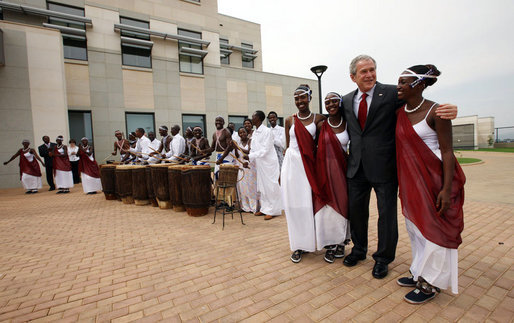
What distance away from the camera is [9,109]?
1145cm

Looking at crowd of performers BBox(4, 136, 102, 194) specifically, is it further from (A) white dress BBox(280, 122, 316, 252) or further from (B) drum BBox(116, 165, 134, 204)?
(A) white dress BBox(280, 122, 316, 252)

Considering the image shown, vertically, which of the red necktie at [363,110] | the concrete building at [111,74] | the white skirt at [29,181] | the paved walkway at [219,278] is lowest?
the paved walkway at [219,278]

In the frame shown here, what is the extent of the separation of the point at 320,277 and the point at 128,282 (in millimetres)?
2243

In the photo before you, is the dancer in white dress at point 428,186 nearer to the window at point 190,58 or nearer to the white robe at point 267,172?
the white robe at point 267,172

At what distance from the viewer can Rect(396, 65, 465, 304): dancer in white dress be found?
7.18 feet

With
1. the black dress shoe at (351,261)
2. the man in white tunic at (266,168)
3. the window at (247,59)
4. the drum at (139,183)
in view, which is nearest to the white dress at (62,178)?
the drum at (139,183)

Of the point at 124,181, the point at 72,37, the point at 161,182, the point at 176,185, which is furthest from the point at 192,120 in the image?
the point at 176,185

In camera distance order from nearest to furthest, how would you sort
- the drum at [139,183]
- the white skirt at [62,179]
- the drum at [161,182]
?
the drum at [161,182]
the drum at [139,183]
the white skirt at [62,179]

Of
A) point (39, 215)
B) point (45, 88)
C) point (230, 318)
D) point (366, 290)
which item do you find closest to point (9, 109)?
point (45, 88)

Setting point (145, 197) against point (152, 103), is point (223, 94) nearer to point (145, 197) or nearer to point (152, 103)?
point (152, 103)

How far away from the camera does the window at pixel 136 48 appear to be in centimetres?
1479

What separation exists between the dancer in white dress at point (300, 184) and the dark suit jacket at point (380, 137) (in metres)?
0.68

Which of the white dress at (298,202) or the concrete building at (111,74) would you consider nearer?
the white dress at (298,202)

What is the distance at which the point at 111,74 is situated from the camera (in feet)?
46.9
